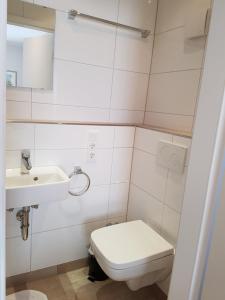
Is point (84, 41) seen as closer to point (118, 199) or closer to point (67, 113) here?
point (67, 113)

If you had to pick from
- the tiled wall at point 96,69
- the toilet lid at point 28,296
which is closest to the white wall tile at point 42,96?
the tiled wall at point 96,69

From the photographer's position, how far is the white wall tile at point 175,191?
147 cm

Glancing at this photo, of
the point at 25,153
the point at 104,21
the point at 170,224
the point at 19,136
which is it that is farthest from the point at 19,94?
the point at 170,224

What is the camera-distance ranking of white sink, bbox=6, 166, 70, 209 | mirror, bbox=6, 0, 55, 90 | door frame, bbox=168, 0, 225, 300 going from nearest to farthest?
door frame, bbox=168, 0, 225, 300, white sink, bbox=6, 166, 70, 209, mirror, bbox=6, 0, 55, 90

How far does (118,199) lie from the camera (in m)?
1.97

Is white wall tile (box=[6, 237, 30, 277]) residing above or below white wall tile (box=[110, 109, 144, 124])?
below

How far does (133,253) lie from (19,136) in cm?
99

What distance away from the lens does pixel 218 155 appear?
71cm

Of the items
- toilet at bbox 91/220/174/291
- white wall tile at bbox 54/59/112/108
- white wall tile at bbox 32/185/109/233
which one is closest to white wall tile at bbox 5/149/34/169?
white wall tile at bbox 32/185/109/233

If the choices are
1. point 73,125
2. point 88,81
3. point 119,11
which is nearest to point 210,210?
point 73,125

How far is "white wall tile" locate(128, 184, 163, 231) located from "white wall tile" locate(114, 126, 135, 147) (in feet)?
1.20

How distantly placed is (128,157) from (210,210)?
1198 millimetres

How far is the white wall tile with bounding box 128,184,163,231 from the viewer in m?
1.68

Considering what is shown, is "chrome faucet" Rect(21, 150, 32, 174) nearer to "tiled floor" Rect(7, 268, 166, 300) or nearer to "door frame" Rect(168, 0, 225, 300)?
"tiled floor" Rect(7, 268, 166, 300)
